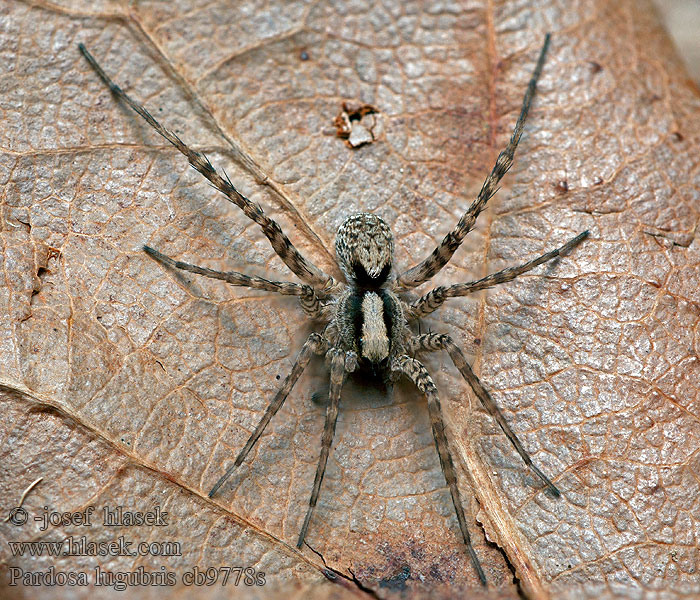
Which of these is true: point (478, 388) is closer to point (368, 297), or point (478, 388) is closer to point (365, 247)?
point (368, 297)

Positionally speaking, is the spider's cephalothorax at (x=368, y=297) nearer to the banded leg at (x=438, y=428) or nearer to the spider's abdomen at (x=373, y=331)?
the spider's abdomen at (x=373, y=331)

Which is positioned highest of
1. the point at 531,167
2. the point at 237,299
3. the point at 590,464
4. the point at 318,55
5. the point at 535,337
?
the point at 318,55

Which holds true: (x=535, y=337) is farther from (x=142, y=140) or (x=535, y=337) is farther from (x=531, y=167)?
(x=142, y=140)

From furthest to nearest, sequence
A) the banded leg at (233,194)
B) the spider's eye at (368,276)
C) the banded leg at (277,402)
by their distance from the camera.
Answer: the spider's eye at (368,276), the banded leg at (233,194), the banded leg at (277,402)

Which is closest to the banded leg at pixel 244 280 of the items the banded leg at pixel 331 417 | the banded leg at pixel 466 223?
the banded leg at pixel 331 417

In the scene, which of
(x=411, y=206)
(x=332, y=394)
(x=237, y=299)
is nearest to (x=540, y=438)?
(x=332, y=394)

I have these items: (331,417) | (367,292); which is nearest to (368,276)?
(367,292)

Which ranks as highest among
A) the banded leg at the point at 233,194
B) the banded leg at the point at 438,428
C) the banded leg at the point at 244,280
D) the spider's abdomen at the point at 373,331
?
the banded leg at the point at 233,194

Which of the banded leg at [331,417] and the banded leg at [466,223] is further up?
the banded leg at [466,223]
